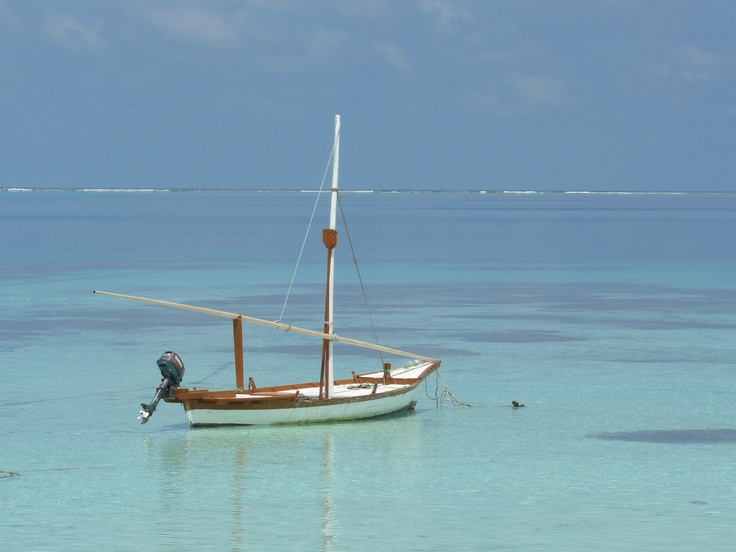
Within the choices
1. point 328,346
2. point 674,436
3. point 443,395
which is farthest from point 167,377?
point 674,436

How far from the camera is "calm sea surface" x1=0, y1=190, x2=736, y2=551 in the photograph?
56.6 ft

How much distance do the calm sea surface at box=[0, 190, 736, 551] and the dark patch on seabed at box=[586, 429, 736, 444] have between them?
0.08 meters

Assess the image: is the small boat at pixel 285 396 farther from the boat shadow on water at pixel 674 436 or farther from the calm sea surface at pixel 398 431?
the boat shadow on water at pixel 674 436

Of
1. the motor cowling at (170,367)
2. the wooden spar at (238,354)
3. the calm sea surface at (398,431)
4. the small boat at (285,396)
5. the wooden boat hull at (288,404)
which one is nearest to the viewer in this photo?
the calm sea surface at (398,431)

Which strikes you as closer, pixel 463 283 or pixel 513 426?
pixel 513 426

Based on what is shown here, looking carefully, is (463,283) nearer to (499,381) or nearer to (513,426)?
(499,381)

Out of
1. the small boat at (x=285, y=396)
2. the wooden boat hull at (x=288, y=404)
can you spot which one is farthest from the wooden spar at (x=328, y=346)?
the wooden boat hull at (x=288, y=404)

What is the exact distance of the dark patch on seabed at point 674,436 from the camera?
22778 mm

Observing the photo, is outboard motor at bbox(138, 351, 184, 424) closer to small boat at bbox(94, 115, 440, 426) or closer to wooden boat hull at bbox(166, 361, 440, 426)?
small boat at bbox(94, 115, 440, 426)

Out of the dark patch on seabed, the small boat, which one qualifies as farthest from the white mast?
the dark patch on seabed

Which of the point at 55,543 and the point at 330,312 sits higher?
the point at 330,312

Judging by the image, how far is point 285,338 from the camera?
36594 mm

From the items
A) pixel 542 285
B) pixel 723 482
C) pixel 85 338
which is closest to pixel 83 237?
pixel 542 285

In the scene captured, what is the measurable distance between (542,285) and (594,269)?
1173 centimetres
